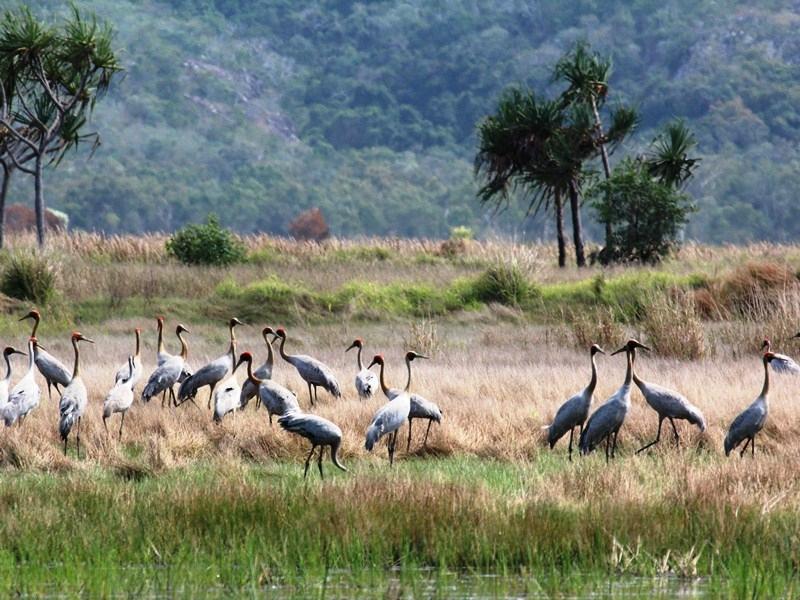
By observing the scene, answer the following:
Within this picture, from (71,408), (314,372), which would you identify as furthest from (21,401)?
(314,372)

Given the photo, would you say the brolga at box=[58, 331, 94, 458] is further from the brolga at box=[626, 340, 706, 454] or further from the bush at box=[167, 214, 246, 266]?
the bush at box=[167, 214, 246, 266]

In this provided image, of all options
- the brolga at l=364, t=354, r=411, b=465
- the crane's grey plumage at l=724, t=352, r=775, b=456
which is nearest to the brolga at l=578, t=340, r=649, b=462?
the crane's grey plumage at l=724, t=352, r=775, b=456

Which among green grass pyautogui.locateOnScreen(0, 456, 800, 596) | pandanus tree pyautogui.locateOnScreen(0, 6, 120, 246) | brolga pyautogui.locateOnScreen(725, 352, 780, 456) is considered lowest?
green grass pyautogui.locateOnScreen(0, 456, 800, 596)

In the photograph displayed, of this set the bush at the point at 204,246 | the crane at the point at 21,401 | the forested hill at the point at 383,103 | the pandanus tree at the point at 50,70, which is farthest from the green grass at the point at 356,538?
the forested hill at the point at 383,103

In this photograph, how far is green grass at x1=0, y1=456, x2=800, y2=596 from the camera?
7793 millimetres

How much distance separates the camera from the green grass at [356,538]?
25.6 feet

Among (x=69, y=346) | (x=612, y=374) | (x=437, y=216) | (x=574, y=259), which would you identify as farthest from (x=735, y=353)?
(x=437, y=216)

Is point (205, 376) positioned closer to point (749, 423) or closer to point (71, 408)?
point (71, 408)

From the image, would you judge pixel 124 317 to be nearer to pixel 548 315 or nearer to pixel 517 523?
pixel 548 315

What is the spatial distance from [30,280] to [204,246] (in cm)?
829

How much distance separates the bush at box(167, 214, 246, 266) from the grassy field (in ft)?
33.3

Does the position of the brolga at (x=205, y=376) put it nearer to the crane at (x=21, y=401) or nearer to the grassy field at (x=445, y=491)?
the grassy field at (x=445, y=491)

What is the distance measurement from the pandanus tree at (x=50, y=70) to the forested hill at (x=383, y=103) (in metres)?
51.7

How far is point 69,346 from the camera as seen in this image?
20516mm
